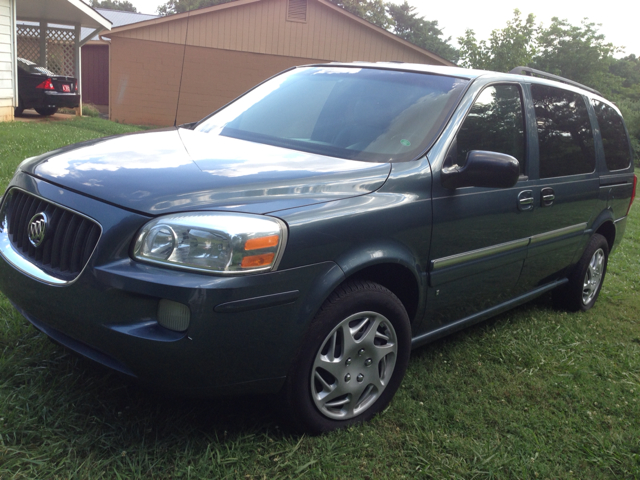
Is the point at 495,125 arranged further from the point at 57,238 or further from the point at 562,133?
the point at 57,238

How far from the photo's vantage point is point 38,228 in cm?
245

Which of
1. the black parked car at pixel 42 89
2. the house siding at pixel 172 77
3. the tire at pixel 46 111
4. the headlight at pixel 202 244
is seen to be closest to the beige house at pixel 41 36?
the black parked car at pixel 42 89

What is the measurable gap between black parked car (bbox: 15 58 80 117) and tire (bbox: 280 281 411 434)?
1566 cm

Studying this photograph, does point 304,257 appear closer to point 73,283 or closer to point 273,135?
point 73,283

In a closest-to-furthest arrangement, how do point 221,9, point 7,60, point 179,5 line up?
point 7,60
point 221,9
point 179,5

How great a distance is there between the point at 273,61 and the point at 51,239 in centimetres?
2108

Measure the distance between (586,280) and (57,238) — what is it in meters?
4.04

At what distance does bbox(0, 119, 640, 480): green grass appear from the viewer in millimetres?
2396

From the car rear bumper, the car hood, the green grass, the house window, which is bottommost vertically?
the green grass

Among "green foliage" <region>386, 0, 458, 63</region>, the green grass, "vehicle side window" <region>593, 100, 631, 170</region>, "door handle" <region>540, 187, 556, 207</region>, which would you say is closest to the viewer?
the green grass

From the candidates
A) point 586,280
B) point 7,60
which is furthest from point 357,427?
point 7,60

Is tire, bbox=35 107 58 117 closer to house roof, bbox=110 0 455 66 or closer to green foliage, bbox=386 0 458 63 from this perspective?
house roof, bbox=110 0 455 66

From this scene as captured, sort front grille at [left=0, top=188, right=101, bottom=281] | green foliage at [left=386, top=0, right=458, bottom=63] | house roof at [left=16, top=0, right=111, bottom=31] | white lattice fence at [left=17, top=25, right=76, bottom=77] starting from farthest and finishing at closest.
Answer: green foliage at [left=386, top=0, right=458, bottom=63] → white lattice fence at [left=17, top=25, right=76, bottom=77] → house roof at [left=16, top=0, right=111, bottom=31] → front grille at [left=0, top=188, right=101, bottom=281]

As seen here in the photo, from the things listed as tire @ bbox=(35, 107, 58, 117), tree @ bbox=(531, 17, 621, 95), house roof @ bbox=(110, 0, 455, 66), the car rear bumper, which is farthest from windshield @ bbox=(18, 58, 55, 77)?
tree @ bbox=(531, 17, 621, 95)
